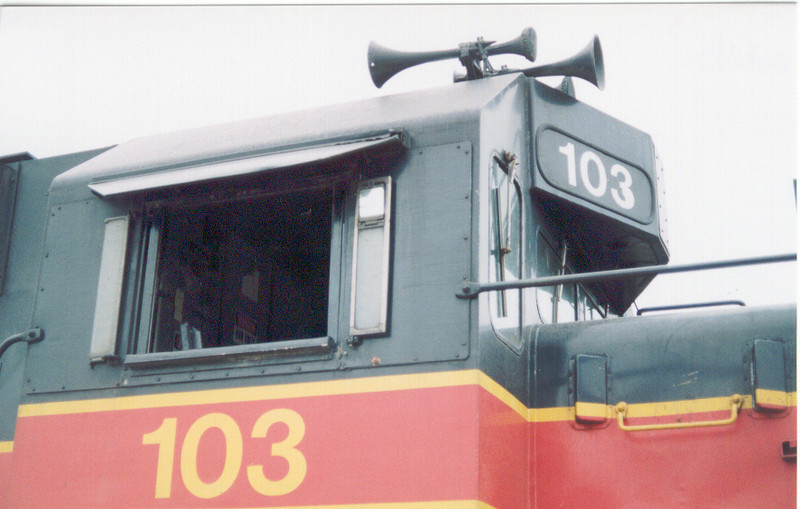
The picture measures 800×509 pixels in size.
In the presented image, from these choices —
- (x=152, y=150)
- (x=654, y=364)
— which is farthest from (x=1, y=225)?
(x=654, y=364)

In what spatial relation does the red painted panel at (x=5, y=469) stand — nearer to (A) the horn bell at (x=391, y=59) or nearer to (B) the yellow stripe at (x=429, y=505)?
(B) the yellow stripe at (x=429, y=505)

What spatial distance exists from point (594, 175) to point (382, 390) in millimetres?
1530

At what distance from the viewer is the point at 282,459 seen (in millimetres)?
3213

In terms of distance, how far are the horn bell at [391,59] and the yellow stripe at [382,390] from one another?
1525mm

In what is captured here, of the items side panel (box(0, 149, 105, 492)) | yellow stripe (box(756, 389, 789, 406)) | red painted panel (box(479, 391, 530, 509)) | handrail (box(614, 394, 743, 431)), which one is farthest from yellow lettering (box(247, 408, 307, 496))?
yellow stripe (box(756, 389, 789, 406))

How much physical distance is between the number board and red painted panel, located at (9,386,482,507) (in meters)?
1.27

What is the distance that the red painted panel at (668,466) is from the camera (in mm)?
3074

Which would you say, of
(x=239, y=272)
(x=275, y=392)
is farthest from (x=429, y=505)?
(x=239, y=272)

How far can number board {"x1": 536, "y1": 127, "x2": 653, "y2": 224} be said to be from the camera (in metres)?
3.89

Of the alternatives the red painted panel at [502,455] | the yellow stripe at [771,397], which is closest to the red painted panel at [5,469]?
the red painted panel at [502,455]

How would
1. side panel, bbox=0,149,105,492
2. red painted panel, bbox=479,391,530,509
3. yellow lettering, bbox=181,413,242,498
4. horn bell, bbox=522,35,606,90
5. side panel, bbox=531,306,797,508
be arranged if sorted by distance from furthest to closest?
1. side panel, bbox=0,149,105,492
2. horn bell, bbox=522,35,606,90
3. yellow lettering, bbox=181,413,242,498
4. side panel, bbox=531,306,797,508
5. red painted panel, bbox=479,391,530,509

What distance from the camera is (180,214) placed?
390cm

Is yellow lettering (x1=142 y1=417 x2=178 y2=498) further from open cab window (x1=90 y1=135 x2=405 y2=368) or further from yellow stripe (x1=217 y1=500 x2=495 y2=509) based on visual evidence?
yellow stripe (x1=217 y1=500 x2=495 y2=509)

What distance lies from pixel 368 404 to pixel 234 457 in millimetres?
542
